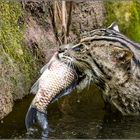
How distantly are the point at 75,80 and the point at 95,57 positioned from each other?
39 centimetres

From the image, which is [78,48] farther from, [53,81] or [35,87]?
[35,87]

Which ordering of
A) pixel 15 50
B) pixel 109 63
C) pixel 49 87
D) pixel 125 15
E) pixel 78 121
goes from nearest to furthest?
pixel 49 87 → pixel 78 121 → pixel 109 63 → pixel 15 50 → pixel 125 15

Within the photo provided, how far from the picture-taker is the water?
25.1 ft

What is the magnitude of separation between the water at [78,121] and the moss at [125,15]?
124 inches

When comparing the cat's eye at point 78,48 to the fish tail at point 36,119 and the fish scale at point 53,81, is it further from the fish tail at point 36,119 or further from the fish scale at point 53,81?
the fish tail at point 36,119

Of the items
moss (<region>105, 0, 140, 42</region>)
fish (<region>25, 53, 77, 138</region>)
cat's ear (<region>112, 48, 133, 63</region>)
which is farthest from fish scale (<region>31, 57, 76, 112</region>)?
moss (<region>105, 0, 140, 42</region>)

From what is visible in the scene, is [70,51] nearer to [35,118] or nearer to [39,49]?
[35,118]

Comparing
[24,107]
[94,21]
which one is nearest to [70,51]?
[24,107]

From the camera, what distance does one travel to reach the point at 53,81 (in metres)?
8.10

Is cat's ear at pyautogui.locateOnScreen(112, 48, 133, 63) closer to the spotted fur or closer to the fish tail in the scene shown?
the spotted fur

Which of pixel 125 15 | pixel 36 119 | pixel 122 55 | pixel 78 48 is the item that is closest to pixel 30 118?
pixel 36 119

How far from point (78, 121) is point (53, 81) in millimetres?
587

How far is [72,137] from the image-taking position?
7.54m

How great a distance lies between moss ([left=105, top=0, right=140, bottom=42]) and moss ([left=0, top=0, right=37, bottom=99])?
2.75 m
